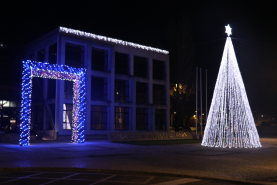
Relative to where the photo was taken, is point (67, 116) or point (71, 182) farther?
point (67, 116)

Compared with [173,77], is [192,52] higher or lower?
higher

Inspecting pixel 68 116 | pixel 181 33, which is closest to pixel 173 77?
pixel 181 33

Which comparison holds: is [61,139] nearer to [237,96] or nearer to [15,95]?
[15,95]

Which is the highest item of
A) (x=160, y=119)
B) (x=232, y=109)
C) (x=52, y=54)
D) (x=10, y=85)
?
(x=52, y=54)

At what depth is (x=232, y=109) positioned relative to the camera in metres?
21.0

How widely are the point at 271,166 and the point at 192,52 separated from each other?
2958 cm

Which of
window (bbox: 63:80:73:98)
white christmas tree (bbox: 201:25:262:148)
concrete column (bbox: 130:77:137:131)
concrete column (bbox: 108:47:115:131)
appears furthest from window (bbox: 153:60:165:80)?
white christmas tree (bbox: 201:25:262:148)

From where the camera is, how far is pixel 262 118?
76812 mm

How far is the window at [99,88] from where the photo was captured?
36.0 m

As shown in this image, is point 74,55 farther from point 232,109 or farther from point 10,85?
point 232,109

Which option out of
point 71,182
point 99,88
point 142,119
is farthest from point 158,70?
point 71,182

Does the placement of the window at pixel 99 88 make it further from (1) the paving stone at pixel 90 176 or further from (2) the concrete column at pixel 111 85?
(1) the paving stone at pixel 90 176

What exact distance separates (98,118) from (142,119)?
7.42m

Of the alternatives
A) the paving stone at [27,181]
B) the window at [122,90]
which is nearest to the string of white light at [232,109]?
the paving stone at [27,181]
